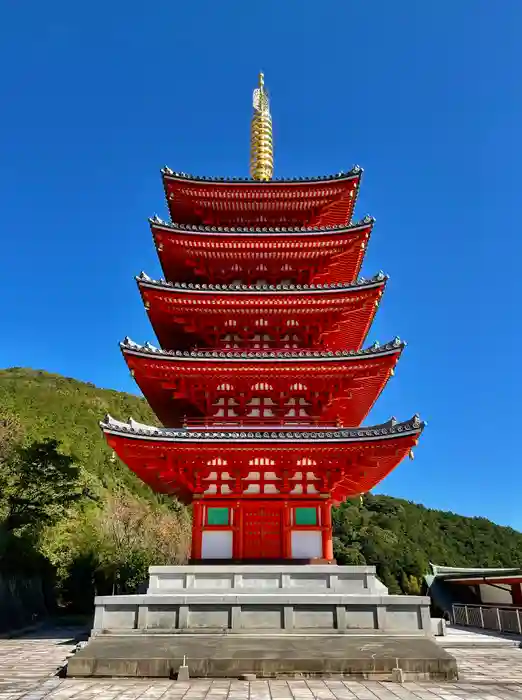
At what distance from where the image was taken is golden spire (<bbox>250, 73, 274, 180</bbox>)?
26562 millimetres

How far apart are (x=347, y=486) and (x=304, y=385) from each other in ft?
14.8

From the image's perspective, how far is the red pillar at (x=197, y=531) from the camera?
1695cm

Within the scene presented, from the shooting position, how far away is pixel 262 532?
17.3 metres

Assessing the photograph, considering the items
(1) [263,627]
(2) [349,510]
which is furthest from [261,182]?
(2) [349,510]

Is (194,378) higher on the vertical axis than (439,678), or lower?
higher

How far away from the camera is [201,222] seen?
2383cm

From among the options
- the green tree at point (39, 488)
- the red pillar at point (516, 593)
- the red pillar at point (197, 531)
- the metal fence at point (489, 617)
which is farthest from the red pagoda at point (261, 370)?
the green tree at point (39, 488)

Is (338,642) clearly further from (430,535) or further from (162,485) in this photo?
(430,535)

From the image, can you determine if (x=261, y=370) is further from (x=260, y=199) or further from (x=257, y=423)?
(x=260, y=199)

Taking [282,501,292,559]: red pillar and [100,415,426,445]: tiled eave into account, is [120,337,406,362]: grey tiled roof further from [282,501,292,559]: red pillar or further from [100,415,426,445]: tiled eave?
[282,501,292,559]: red pillar

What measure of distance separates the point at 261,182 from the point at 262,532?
14116 millimetres

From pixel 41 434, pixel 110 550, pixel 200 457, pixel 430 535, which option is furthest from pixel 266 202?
pixel 430 535

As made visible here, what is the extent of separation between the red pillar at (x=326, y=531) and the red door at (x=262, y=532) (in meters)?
1.38

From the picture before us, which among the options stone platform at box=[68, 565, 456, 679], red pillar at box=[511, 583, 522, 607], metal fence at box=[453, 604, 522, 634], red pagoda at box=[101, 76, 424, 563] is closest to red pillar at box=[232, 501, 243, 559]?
red pagoda at box=[101, 76, 424, 563]
